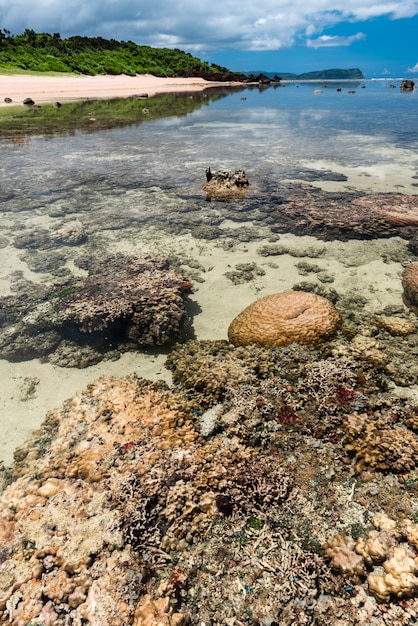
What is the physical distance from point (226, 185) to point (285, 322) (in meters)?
8.09

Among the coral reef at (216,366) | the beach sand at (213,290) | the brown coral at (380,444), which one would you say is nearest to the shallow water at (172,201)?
the beach sand at (213,290)

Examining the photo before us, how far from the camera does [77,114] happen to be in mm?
30375

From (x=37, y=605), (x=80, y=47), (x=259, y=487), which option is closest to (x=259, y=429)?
(x=259, y=487)

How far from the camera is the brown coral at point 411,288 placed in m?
6.02

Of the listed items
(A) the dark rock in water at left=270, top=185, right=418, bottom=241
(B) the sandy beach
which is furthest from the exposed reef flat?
(B) the sandy beach

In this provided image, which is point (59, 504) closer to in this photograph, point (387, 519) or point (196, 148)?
point (387, 519)

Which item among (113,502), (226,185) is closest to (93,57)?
(226,185)

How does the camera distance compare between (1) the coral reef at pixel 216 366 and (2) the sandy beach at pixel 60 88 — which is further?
(2) the sandy beach at pixel 60 88

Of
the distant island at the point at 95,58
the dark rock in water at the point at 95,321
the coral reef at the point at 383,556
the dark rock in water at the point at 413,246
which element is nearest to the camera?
the coral reef at the point at 383,556

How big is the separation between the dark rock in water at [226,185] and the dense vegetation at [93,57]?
2525 inches

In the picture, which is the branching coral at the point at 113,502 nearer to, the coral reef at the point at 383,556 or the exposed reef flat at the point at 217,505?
the exposed reef flat at the point at 217,505

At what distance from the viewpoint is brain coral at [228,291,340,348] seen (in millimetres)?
5074

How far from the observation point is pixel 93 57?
75.8m

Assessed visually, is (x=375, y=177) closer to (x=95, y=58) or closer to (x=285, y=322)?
(x=285, y=322)
